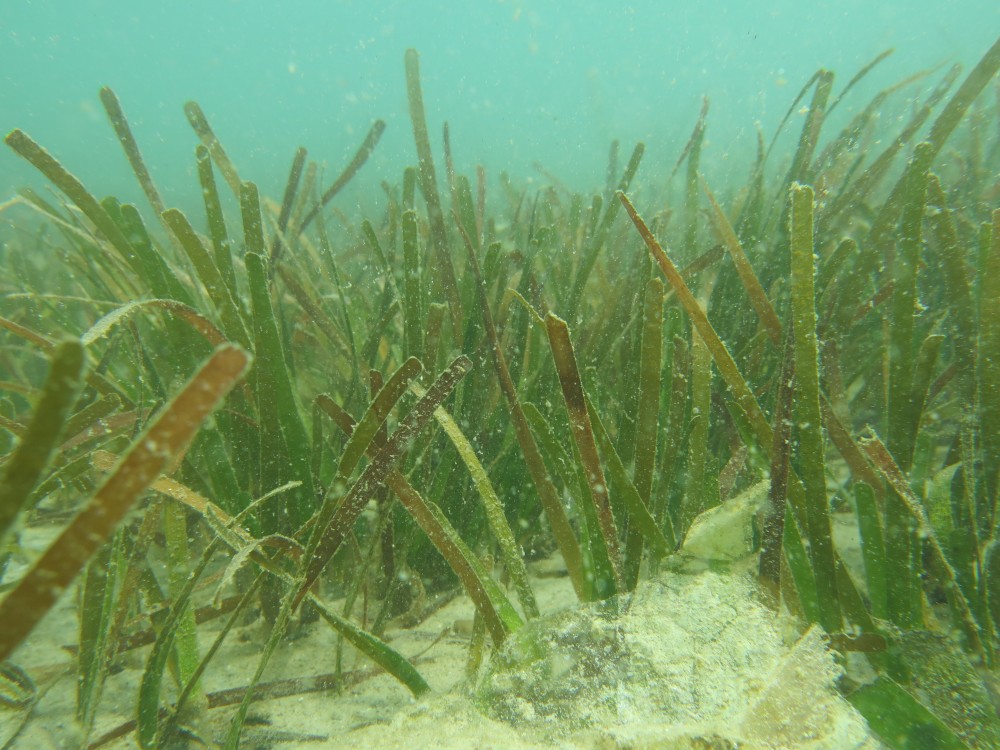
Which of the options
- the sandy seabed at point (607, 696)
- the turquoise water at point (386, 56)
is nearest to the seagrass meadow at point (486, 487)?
the sandy seabed at point (607, 696)

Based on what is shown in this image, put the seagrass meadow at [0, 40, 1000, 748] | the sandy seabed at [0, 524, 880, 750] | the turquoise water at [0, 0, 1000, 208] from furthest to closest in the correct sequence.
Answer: the turquoise water at [0, 0, 1000, 208], the seagrass meadow at [0, 40, 1000, 748], the sandy seabed at [0, 524, 880, 750]

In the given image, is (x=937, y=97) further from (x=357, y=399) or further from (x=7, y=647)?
(x=7, y=647)

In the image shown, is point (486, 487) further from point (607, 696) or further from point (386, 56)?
point (386, 56)

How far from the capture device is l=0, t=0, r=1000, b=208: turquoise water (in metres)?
66.0

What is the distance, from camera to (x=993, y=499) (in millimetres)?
1062

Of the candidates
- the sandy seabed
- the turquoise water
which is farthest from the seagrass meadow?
the turquoise water

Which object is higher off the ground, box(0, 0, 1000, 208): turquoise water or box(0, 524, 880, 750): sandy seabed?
box(0, 0, 1000, 208): turquoise water

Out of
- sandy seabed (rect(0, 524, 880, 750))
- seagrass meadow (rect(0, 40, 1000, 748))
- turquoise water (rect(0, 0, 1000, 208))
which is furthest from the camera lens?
turquoise water (rect(0, 0, 1000, 208))

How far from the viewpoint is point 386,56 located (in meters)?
101

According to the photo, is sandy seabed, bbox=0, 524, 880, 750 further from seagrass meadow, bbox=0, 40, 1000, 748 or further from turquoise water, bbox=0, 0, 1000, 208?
turquoise water, bbox=0, 0, 1000, 208

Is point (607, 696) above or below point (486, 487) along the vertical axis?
below

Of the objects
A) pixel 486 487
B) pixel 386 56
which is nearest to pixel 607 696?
pixel 486 487

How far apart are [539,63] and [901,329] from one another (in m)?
112

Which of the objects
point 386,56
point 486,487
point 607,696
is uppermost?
point 386,56
